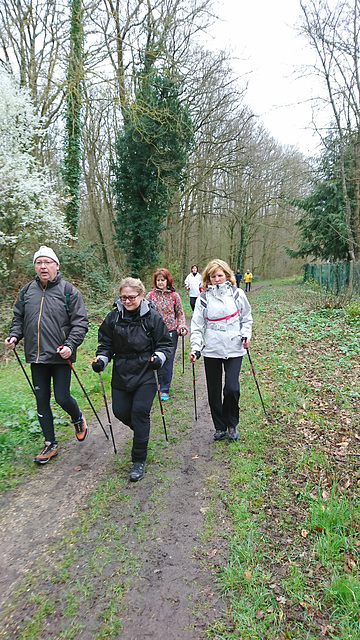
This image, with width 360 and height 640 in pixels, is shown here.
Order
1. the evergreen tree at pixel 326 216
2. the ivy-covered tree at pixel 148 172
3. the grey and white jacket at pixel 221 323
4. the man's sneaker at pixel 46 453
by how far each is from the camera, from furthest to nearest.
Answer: the evergreen tree at pixel 326 216 < the ivy-covered tree at pixel 148 172 < the grey and white jacket at pixel 221 323 < the man's sneaker at pixel 46 453

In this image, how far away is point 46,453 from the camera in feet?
12.9

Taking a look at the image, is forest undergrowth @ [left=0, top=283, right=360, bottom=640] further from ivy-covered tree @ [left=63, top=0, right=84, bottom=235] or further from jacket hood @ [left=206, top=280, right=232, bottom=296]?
ivy-covered tree @ [left=63, top=0, right=84, bottom=235]

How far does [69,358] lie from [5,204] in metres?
8.56

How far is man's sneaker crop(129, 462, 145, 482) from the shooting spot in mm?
3526

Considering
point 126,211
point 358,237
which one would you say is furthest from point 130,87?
point 358,237

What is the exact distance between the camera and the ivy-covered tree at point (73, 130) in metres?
11.7

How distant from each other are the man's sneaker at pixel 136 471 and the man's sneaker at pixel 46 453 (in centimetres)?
103

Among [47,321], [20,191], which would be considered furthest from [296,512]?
[20,191]

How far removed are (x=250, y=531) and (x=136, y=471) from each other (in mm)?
1304

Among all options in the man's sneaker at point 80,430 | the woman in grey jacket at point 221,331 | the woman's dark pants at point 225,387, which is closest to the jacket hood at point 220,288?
the woman in grey jacket at point 221,331

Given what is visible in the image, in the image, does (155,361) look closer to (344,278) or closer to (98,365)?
(98,365)

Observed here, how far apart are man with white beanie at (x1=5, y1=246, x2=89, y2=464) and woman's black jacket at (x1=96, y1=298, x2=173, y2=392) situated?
438 mm

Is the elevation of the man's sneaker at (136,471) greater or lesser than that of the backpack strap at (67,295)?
lesser

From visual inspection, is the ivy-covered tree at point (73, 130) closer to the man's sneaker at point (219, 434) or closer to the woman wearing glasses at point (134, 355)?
the woman wearing glasses at point (134, 355)
